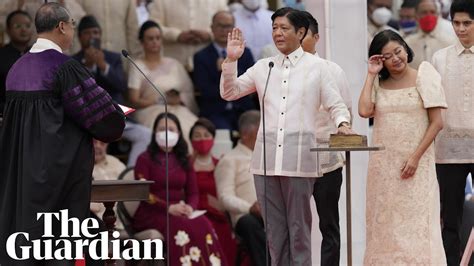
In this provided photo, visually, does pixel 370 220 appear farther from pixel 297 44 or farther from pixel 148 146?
pixel 148 146

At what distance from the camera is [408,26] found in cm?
1526

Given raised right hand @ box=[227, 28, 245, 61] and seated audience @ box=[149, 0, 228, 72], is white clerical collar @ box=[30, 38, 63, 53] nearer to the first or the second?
raised right hand @ box=[227, 28, 245, 61]

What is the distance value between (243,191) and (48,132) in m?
4.38

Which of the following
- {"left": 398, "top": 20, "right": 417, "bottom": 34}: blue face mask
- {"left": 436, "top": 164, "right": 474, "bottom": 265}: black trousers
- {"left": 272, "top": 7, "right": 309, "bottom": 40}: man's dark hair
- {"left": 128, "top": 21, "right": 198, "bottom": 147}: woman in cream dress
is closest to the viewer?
{"left": 272, "top": 7, "right": 309, "bottom": 40}: man's dark hair

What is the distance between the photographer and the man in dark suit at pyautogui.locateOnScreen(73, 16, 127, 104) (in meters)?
13.7

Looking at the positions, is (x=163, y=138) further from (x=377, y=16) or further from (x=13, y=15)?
(x=377, y=16)

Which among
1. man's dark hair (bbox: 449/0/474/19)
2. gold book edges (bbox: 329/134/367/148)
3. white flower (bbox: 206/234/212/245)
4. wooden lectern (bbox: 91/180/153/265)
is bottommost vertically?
white flower (bbox: 206/234/212/245)

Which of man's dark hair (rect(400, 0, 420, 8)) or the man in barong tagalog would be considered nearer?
the man in barong tagalog

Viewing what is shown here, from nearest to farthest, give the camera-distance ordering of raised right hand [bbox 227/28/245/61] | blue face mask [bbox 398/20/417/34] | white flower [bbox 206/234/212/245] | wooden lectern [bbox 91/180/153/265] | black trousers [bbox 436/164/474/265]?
raised right hand [bbox 227/28/245/61]
wooden lectern [bbox 91/180/153/265]
black trousers [bbox 436/164/474/265]
white flower [bbox 206/234/212/245]
blue face mask [bbox 398/20/417/34]

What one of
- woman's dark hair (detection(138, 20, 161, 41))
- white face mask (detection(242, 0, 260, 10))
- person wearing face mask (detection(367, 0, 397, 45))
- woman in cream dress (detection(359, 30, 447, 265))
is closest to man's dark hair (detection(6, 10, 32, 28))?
woman's dark hair (detection(138, 20, 161, 41))

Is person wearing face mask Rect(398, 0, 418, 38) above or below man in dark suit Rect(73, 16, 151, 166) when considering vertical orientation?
above

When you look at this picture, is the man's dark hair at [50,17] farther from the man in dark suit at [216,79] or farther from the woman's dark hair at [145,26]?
the man in dark suit at [216,79]

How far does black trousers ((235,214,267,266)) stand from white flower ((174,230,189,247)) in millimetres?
511

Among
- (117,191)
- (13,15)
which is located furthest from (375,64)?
(13,15)
